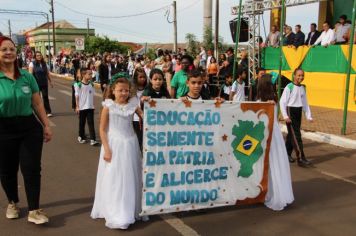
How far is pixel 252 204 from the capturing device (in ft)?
16.7

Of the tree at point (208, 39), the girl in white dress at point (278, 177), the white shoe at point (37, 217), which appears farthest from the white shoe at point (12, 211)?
the tree at point (208, 39)

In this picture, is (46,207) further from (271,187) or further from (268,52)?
(268,52)

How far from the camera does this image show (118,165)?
14.3ft

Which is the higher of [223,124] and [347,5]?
[347,5]

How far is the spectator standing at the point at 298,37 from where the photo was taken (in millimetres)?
15352

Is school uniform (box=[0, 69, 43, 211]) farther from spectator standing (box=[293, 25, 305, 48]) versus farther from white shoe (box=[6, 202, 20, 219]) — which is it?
spectator standing (box=[293, 25, 305, 48])

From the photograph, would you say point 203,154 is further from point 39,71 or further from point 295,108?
point 39,71

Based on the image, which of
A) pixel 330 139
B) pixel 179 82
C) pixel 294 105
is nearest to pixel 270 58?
pixel 330 139

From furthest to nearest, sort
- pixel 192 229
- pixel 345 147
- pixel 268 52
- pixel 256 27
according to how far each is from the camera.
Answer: pixel 268 52
pixel 256 27
pixel 345 147
pixel 192 229

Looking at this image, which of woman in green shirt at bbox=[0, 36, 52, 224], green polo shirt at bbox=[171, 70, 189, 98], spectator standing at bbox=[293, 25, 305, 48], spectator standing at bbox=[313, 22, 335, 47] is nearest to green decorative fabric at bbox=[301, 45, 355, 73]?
spectator standing at bbox=[313, 22, 335, 47]

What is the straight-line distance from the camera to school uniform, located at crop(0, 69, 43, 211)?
166 inches

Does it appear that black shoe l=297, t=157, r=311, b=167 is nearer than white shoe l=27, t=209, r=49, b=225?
No

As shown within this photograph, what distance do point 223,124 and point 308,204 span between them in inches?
58.9

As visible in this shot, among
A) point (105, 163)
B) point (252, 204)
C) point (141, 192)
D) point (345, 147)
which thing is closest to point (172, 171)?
point (141, 192)
